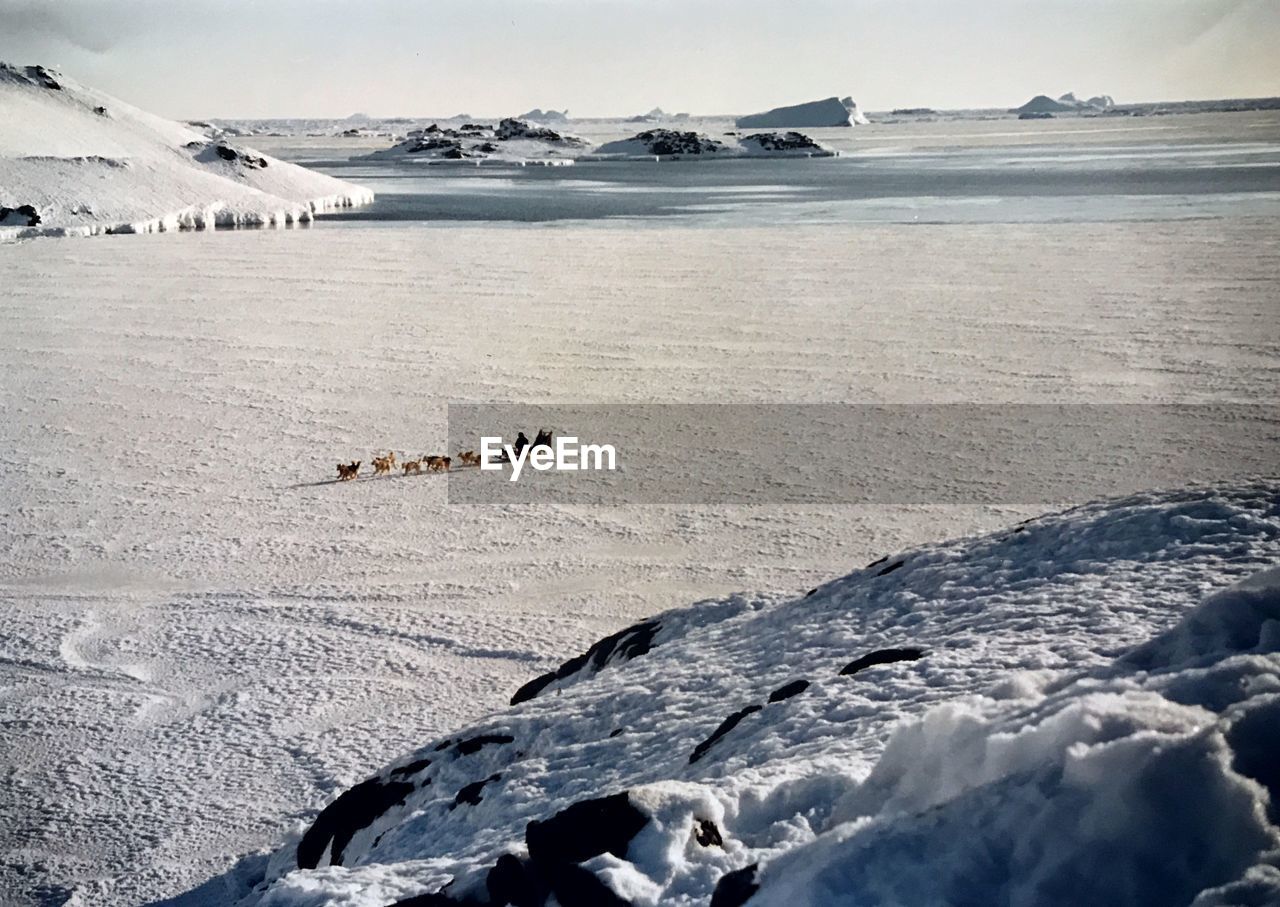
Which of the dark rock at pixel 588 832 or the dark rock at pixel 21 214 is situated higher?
the dark rock at pixel 21 214

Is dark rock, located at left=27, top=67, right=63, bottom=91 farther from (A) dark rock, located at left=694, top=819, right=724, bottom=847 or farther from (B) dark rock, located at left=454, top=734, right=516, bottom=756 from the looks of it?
(A) dark rock, located at left=694, top=819, right=724, bottom=847

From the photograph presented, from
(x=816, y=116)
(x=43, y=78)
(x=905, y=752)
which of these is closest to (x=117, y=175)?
(x=43, y=78)

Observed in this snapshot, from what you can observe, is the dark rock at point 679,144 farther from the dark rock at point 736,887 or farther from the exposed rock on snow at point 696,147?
the dark rock at point 736,887

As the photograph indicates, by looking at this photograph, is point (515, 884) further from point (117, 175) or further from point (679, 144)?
point (679, 144)

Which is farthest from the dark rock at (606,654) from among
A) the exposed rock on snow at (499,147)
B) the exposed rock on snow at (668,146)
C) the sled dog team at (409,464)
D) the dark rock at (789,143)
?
the exposed rock on snow at (668,146)

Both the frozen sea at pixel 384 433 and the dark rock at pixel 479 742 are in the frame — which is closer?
the dark rock at pixel 479 742

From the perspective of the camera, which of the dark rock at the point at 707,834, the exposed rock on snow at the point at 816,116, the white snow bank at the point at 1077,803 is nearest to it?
the white snow bank at the point at 1077,803

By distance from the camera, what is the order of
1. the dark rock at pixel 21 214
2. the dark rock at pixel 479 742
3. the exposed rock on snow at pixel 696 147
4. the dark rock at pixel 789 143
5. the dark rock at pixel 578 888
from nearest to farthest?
the dark rock at pixel 578 888 → the dark rock at pixel 479 742 → the dark rock at pixel 21 214 → the dark rock at pixel 789 143 → the exposed rock on snow at pixel 696 147
